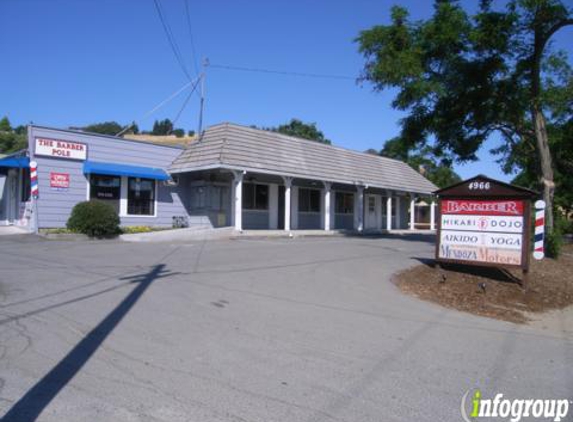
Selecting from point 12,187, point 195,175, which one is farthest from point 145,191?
point 12,187

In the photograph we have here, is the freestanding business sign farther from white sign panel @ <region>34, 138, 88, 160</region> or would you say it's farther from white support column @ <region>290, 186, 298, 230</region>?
white support column @ <region>290, 186, 298, 230</region>

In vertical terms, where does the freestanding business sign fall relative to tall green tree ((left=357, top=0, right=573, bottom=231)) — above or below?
below

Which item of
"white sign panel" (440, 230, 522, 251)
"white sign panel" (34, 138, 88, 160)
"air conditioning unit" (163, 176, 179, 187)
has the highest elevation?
"white sign panel" (34, 138, 88, 160)

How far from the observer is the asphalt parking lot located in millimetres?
4035

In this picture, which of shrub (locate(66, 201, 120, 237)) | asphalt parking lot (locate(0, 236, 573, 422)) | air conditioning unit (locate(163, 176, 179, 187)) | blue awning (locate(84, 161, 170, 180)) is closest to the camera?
asphalt parking lot (locate(0, 236, 573, 422))

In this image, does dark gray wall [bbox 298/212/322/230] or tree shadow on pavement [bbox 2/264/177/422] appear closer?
tree shadow on pavement [bbox 2/264/177/422]

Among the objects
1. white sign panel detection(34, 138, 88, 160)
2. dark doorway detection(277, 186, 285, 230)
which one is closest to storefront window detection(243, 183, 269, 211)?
dark doorway detection(277, 186, 285, 230)

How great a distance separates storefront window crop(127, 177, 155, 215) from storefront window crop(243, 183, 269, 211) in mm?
4396

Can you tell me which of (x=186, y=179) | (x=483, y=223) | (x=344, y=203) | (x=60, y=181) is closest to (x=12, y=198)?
(x=60, y=181)

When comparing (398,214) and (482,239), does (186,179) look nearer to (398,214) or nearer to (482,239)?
(482,239)

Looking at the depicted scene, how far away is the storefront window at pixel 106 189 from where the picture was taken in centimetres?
1950

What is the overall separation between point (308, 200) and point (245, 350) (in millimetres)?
21453

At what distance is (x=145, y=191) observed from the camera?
21.1 m

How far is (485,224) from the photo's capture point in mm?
10781
